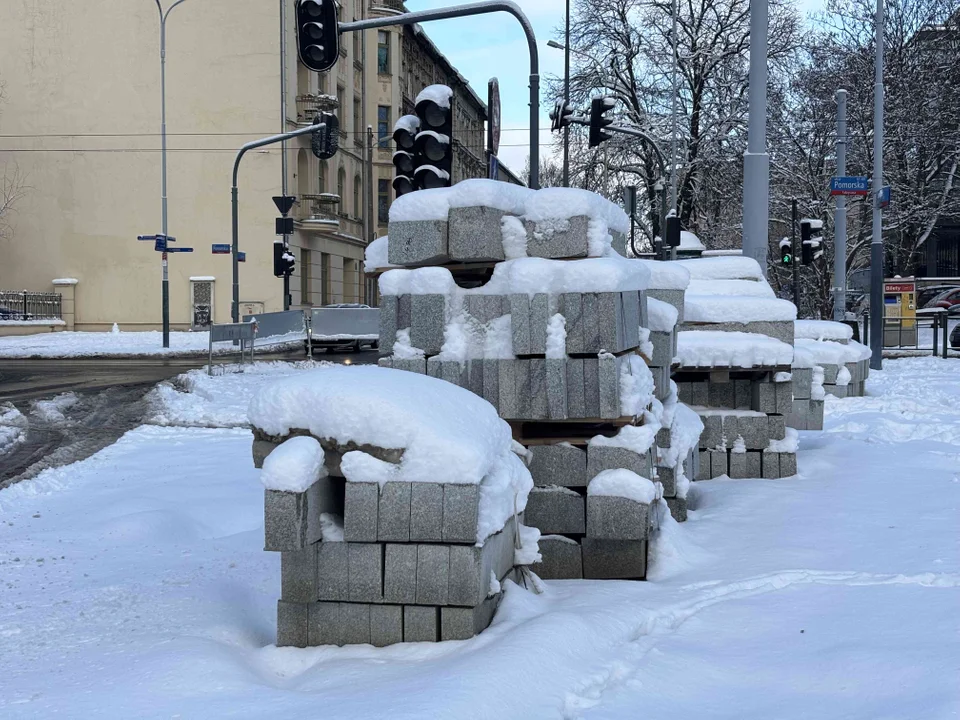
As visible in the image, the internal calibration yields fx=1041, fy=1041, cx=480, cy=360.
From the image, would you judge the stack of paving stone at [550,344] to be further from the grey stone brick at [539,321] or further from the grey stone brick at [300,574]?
the grey stone brick at [300,574]

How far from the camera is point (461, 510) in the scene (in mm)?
4121

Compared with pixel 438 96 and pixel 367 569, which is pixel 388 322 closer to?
pixel 367 569

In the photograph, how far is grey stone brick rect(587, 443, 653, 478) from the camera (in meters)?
5.46

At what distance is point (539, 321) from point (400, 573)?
1.66 metres

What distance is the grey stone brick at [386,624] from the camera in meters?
4.24

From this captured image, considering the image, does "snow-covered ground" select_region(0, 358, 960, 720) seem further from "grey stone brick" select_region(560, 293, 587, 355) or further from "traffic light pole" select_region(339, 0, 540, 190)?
"traffic light pole" select_region(339, 0, 540, 190)

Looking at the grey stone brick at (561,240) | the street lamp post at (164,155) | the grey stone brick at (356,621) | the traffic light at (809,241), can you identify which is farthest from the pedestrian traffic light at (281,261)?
the grey stone brick at (356,621)

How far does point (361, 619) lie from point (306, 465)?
0.70 meters

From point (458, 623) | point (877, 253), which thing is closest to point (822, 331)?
point (877, 253)

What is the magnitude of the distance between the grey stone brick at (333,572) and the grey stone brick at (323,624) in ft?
0.14

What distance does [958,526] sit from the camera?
6.40 meters

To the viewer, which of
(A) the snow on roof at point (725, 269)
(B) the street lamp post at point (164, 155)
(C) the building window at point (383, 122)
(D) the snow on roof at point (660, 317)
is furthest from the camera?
(C) the building window at point (383, 122)

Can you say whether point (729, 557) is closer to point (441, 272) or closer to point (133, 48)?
point (441, 272)

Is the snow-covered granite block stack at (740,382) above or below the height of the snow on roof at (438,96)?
below
